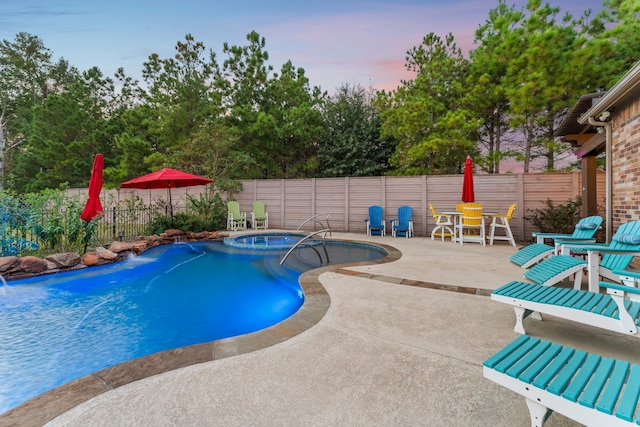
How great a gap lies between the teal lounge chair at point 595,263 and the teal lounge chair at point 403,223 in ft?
17.3

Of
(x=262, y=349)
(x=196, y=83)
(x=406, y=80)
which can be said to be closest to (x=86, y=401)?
(x=262, y=349)

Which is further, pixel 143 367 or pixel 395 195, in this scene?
pixel 395 195

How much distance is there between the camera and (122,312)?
3912mm

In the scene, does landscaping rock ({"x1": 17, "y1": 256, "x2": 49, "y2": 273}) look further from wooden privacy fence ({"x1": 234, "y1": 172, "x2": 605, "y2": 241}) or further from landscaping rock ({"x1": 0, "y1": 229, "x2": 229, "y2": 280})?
wooden privacy fence ({"x1": 234, "y1": 172, "x2": 605, "y2": 241})

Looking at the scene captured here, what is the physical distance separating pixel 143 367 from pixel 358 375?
1.46 metres

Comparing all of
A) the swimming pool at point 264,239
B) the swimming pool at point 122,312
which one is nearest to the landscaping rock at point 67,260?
the swimming pool at point 122,312

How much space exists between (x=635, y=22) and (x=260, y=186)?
15.0 m

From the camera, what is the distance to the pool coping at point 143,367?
161 cm

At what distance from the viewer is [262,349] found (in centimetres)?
225

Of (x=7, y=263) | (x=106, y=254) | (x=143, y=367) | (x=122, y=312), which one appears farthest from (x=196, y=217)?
(x=143, y=367)

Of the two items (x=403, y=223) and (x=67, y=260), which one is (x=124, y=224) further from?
(x=403, y=223)

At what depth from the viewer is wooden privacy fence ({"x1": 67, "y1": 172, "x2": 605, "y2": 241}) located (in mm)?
7828

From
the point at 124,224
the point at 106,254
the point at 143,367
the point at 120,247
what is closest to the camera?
the point at 143,367

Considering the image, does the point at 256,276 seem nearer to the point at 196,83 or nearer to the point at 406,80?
the point at 406,80
